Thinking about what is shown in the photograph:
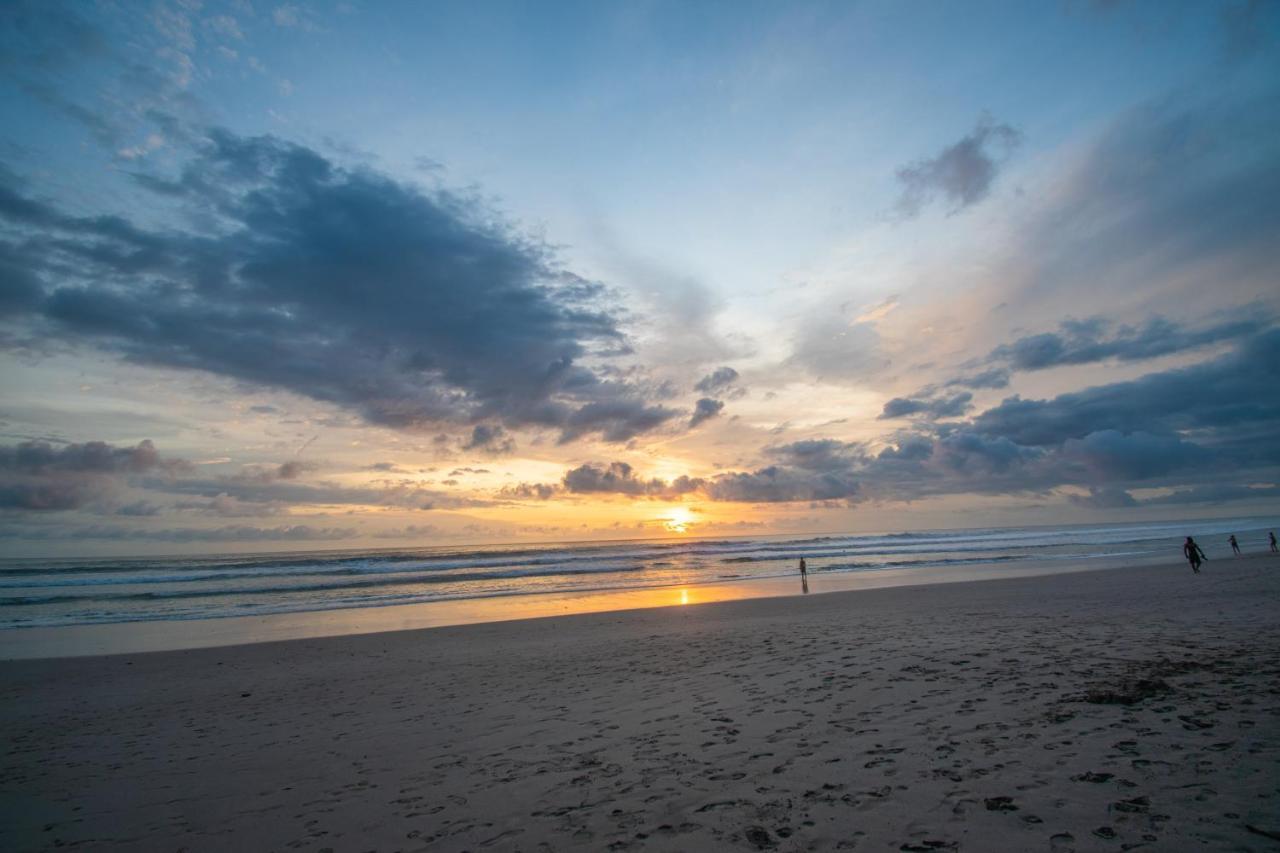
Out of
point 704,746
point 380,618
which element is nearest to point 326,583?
point 380,618

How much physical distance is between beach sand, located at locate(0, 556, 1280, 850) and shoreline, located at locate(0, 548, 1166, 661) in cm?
670

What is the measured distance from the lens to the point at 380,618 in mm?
28781

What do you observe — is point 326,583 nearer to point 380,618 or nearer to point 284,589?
point 284,589

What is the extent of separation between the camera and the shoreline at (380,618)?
2273cm

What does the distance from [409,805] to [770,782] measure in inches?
164

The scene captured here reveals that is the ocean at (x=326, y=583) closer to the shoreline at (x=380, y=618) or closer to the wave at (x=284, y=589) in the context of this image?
the wave at (x=284, y=589)

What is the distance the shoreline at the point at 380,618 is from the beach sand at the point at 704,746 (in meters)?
6.70

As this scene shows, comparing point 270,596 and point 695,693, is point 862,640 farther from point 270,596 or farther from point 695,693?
point 270,596

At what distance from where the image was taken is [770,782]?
257 inches

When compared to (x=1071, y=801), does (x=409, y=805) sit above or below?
below

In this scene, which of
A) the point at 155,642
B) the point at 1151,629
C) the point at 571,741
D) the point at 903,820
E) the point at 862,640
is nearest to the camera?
the point at 903,820

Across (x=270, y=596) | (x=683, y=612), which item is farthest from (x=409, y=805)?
(x=270, y=596)

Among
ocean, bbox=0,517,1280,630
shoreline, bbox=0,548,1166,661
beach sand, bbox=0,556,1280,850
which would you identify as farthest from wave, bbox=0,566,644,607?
beach sand, bbox=0,556,1280,850

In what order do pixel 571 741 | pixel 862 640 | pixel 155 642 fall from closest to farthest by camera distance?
pixel 571 741
pixel 862 640
pixel 155 642
